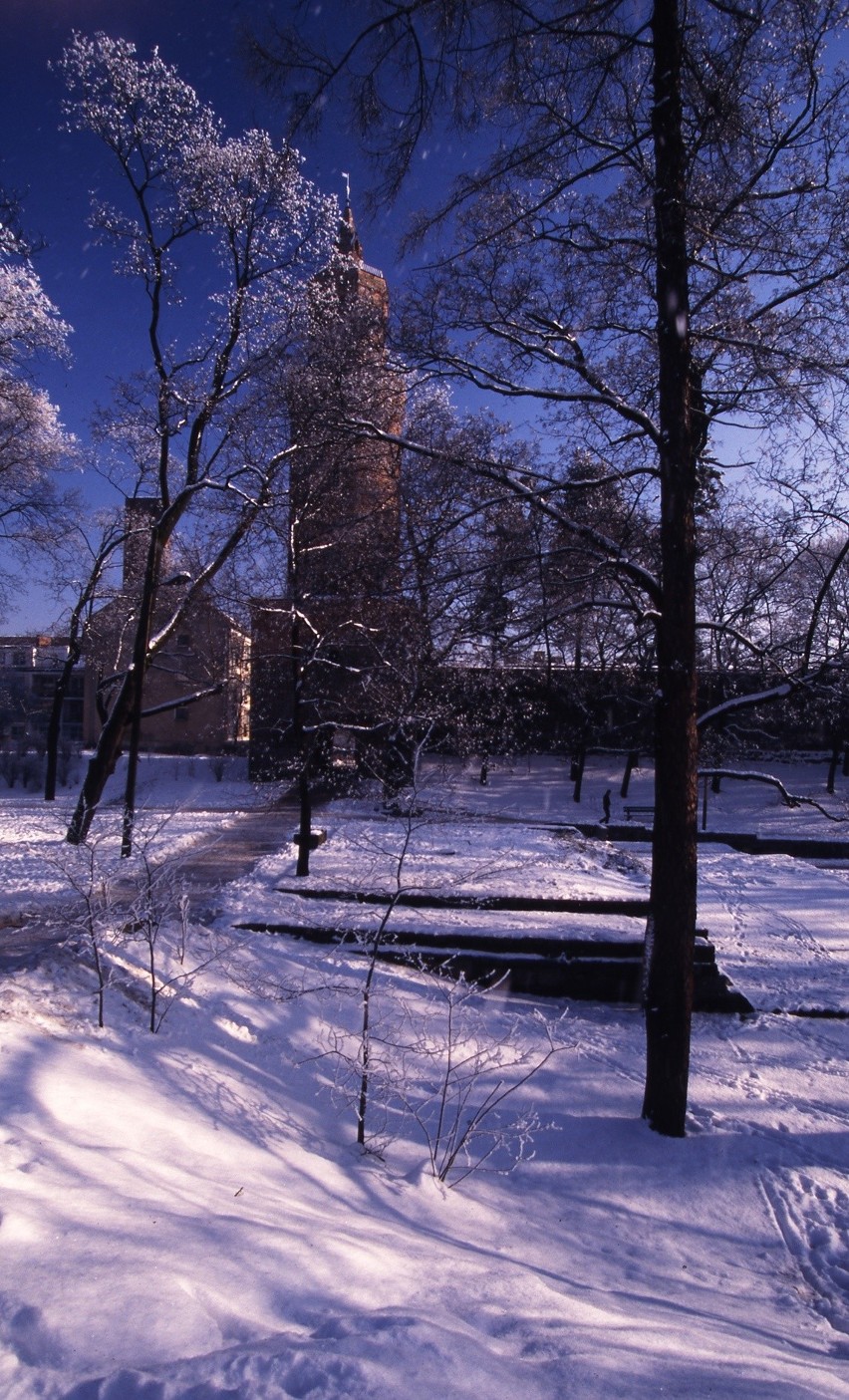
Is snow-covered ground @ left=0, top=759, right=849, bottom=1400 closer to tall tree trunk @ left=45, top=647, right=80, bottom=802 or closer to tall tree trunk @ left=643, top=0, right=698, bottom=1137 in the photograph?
tall tree trunk @ left=643, top=0, right=698, bottom=1137

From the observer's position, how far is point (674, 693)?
6.46 metres

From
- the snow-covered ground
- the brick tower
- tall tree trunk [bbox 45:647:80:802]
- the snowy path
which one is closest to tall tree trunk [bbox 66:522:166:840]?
the brick tower

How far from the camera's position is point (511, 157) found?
6301 millimetres

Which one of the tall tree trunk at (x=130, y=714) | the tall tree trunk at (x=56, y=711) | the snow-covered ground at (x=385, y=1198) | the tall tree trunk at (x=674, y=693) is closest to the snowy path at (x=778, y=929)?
the snow-covered ground at (x=385, y=1198)

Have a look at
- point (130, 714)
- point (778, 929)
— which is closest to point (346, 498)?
point (130, 714)

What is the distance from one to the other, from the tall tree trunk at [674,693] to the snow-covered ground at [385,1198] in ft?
3.85

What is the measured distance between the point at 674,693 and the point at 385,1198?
3872 millimetres

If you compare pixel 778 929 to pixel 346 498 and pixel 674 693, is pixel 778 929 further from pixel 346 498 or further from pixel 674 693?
pixel 346 498

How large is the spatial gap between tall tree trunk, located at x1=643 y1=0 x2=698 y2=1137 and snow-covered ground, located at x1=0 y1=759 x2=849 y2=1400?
3.85 ft

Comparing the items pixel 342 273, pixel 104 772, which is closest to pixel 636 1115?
pixel 104 772

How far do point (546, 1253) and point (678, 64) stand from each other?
305 inches

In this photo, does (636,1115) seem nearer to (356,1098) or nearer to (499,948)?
(356,1098)

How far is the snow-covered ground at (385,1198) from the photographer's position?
284 cm

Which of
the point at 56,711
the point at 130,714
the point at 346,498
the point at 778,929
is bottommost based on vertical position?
the point at 778,929
